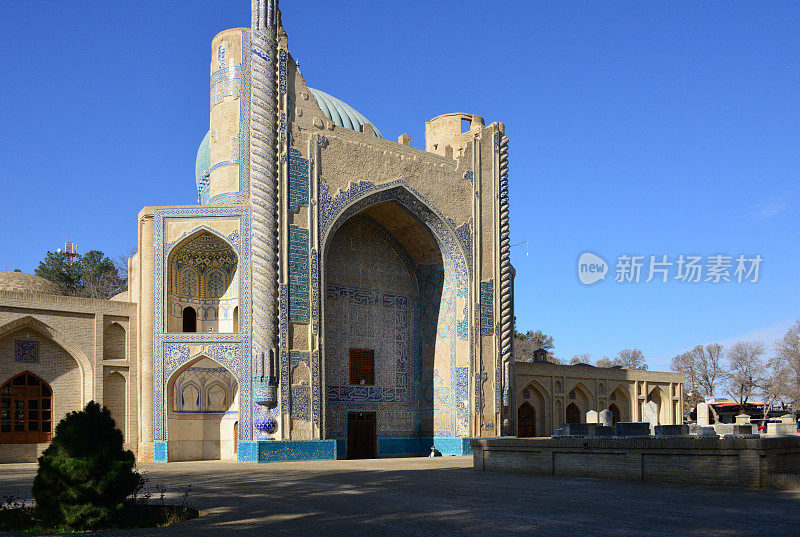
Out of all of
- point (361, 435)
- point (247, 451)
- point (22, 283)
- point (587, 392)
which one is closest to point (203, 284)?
point (247, 451)

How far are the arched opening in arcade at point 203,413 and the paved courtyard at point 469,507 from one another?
299 inches

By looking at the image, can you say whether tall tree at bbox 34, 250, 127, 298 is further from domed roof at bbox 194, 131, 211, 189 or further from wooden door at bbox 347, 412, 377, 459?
wooden door at bbox 347, 412, 377, 459

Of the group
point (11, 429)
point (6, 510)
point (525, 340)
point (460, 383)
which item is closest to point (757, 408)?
point (525, 340)

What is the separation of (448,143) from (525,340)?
29.6 metres

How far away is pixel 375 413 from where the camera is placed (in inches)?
928

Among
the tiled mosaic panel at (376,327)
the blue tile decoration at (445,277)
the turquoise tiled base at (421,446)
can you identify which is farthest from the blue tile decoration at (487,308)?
the turquoise tiled base at (421,446)

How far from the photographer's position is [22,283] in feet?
74.3

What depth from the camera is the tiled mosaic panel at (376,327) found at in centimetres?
2278

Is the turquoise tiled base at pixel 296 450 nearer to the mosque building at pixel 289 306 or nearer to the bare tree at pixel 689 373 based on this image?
the mosque building at pixel 289 306

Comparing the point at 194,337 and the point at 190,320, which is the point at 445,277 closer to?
the point at 190,320

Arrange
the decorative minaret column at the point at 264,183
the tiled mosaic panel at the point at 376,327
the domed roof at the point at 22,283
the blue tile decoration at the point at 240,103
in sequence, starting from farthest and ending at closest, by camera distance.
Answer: the tiled mosaic panel at the point at 376,327, the domed roof at the point at 22,283, the blue tile decoration at the point at 240,103, the decorative minaret column at the point at 264,183

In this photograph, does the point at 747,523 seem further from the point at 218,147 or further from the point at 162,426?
the point at 218,147

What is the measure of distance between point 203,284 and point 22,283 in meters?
5.58

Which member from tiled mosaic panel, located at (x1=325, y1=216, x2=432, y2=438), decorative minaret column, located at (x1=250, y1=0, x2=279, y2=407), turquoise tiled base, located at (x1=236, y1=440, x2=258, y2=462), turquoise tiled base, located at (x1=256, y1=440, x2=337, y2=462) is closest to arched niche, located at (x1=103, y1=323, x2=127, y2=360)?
decorative minaret column, located at (x1=250, y1=0, x2=279, y2=407)
